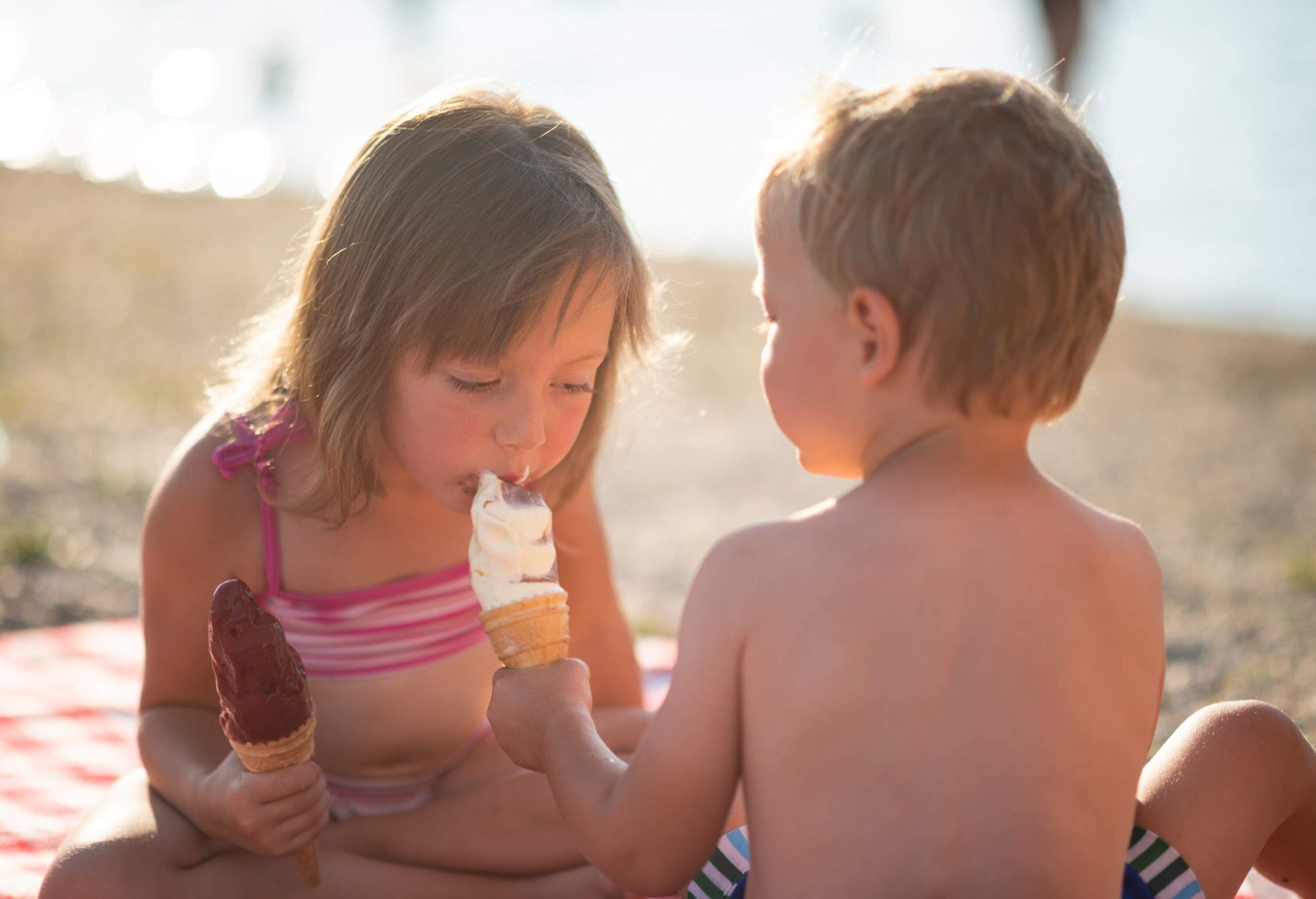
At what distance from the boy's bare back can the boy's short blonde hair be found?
13 cm

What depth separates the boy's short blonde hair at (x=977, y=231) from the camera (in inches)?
53.0

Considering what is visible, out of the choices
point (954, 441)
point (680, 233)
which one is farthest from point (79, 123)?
point (954, 441)

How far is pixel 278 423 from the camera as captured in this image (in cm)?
221

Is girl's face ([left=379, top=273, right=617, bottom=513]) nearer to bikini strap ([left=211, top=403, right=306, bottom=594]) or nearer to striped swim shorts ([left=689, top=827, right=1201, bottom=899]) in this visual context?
bikini strap ([left=211, top=403, right=306, bottom=594])

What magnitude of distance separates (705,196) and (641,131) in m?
1.45

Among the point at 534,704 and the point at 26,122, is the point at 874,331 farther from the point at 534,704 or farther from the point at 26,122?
the point at 26,122

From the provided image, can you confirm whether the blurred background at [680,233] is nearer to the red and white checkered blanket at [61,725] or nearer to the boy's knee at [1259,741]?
the red and white checkered blanket at [61,725]

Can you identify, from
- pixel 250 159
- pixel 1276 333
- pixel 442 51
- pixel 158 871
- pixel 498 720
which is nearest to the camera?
pixel 498 720

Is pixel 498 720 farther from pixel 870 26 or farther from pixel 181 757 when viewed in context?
pixel 870 26

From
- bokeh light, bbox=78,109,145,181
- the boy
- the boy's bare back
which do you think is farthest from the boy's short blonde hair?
bokeh light, bbox=78,109,145,181

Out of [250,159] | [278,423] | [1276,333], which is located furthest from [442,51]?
[278,423]

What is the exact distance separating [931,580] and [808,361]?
30 centimetres

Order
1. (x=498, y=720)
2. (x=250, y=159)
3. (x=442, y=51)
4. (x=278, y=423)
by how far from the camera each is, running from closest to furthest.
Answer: (x=498, y=720) → (x=278, y=423) → (x=250, y=159) → (x=442, y=51)

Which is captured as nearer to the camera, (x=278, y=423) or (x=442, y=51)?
(x=278, y=423)
